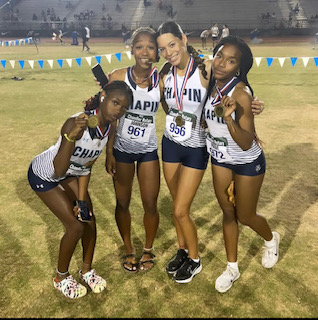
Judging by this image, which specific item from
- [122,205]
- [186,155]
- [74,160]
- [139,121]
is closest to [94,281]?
[122,205]

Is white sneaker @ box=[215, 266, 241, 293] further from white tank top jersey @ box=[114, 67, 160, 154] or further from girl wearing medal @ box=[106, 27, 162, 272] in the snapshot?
white tank top jersey @ box=[114, 67, 160, 154]

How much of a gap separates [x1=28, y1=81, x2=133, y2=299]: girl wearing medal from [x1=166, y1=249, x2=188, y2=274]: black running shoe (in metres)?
0.90

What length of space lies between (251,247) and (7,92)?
37.9 ft

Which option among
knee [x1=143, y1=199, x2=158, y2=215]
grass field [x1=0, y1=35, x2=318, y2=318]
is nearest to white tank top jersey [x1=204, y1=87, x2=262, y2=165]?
knee [x1=143, y1=199, x2=158, y2=215]

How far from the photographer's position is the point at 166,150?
3.45 meters

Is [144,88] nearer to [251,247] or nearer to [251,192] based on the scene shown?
[251,192]

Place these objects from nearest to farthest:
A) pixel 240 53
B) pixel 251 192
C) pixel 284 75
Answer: pixel 240 53 < pixel 251 192 < pixel 284 75

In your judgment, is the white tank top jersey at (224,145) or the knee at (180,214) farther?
the knee at (180,214)

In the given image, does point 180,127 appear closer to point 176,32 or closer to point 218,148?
point 218,148

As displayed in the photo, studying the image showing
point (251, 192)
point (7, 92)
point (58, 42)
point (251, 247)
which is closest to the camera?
point (251, 192)

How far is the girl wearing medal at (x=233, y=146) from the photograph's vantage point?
9.26ft

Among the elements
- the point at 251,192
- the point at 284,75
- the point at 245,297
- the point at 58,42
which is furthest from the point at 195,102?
the point at 58,42

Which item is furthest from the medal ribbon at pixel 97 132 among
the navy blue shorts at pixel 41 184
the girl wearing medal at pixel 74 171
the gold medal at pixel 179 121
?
the gold medal at pixel 179 121

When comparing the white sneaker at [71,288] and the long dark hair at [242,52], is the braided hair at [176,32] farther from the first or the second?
the white sneaker at [71,288]
